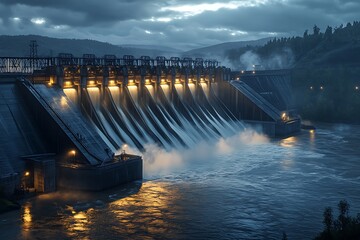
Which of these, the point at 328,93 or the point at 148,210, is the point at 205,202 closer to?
the point at 148,210

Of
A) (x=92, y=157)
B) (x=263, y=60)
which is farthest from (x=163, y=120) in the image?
(x=263, y=60)

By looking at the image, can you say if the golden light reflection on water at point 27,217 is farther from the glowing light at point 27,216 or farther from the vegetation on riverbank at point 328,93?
the vegetation on riverbank at point 328,93

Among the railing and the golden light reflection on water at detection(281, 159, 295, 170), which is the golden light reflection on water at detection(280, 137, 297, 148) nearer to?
the golden light reflection on water at detection(281, 159, 295, 170)

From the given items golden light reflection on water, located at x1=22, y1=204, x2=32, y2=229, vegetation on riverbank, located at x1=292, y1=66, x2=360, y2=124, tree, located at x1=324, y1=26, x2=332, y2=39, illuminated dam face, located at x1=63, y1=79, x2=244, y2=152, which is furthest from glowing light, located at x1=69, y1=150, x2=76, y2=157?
tree, located at x1=324, y1=26, x2=332, y2=39

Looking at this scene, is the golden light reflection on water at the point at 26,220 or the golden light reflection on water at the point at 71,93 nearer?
the golden light reflection on water at the point at 26,220

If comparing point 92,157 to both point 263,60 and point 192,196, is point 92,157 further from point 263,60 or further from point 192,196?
point 263,60

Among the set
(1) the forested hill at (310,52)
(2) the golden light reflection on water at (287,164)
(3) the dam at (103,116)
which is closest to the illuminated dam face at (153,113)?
(3) the dam at (103,116)

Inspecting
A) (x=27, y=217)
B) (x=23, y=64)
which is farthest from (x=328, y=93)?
(x=27, y=217)
